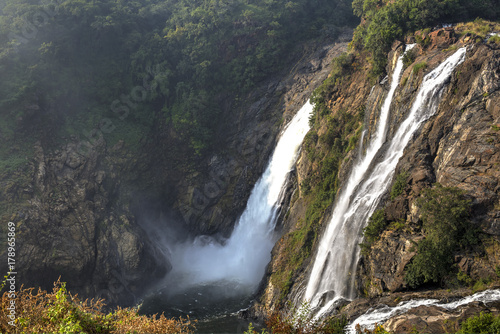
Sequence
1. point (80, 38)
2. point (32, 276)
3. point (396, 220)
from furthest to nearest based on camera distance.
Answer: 1. point (80, 38)
2. point (32, 276)
3. point (396, 220)

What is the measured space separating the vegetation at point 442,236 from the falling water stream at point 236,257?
577 inches

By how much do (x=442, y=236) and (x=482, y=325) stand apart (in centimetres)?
419

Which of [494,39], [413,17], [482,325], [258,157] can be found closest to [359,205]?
[482,325]

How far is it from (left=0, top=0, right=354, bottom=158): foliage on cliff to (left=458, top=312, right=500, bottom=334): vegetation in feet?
94.7

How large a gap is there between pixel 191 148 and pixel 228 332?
19697mm

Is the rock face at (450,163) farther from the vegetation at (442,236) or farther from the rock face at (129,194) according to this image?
the rock face at (129,194)

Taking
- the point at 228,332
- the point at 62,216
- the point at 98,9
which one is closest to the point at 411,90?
the point at 228,332

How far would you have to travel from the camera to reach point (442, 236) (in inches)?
520

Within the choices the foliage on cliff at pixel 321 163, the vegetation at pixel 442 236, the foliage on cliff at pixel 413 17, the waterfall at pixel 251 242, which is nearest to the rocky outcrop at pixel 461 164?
the vegetation at pixel 442 236

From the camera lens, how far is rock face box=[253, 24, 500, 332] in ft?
41.4

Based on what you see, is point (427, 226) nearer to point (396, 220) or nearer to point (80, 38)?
point (396, 220)

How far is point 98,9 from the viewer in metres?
38.1

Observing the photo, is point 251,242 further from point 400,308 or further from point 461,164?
point 461,164

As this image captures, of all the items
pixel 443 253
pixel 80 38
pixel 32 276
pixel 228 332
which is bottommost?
pixel 228 332
